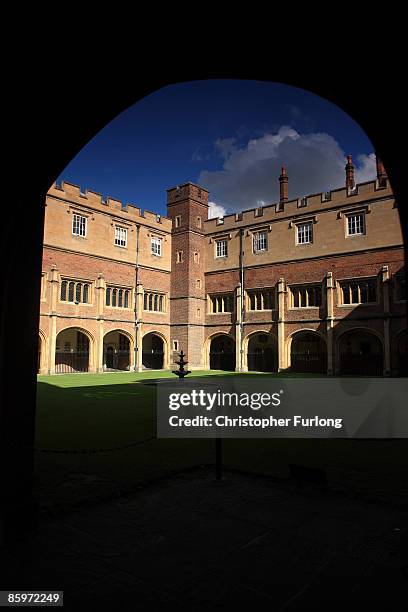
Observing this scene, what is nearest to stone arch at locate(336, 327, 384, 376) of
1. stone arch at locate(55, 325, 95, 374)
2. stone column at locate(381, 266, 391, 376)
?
stone column at locate(381, 266, 391, 376)

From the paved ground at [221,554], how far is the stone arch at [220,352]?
25685mm

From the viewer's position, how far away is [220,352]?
31.8m

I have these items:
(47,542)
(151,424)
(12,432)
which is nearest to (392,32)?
(12,432)

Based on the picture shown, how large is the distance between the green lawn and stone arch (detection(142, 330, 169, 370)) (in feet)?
69.8

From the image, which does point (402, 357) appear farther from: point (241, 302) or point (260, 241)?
point (260, 241)

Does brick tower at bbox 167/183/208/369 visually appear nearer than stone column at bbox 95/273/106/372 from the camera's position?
No

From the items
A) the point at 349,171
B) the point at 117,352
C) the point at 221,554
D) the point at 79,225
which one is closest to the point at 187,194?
the point at 79,225

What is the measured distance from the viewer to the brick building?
80.4ft

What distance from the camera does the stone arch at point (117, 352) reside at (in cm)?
3041

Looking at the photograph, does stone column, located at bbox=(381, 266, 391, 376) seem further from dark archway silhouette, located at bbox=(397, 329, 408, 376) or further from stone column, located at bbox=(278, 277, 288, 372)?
stone column, located at bbox=(278, 277, 288, 372)

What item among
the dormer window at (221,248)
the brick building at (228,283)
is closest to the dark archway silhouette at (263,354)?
the brick building at (228,283)

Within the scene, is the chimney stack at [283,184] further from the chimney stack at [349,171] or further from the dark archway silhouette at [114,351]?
the dark archway silhouette at [114,351]

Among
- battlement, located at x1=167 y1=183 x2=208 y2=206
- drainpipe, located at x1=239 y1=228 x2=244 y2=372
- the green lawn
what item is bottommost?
the green lawn

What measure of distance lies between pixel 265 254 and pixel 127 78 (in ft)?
86.9
